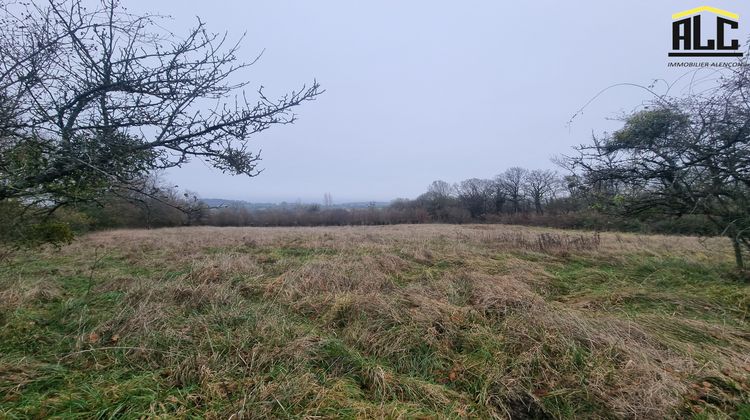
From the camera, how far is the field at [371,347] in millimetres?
1979

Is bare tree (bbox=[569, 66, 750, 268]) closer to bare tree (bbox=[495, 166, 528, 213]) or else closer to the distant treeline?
the distant treeline

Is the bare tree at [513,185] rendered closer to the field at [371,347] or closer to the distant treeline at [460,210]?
the distant treeline at [460,210]

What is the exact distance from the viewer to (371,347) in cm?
274

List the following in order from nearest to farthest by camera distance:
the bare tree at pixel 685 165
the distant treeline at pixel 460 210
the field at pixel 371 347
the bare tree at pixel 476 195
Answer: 1. the field at pixel 371 347
2. the bare tree at pixel 685 165
3. the distant treeline at pixel 460 210
4. the bare tree at pixel 476 195

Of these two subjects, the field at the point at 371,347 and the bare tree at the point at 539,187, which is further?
the bare tree at the point at 539,187

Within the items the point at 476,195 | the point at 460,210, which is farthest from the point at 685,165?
the point at 476,195

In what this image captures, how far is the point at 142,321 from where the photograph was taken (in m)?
2.96

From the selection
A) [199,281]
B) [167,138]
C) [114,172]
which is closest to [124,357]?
[114,172]

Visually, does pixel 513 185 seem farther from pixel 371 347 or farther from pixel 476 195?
pixel 371 347

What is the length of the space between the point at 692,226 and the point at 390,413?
27.0 ft

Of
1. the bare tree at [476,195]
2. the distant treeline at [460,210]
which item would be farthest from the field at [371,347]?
the bare tree at [476,195]

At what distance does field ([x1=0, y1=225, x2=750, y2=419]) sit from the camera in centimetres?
198

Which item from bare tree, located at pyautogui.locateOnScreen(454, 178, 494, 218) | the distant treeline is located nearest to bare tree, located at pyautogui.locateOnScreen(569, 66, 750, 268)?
the distant treeline

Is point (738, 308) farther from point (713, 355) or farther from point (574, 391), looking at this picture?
point (574, 391)
